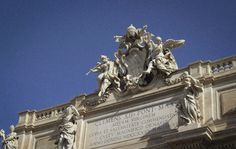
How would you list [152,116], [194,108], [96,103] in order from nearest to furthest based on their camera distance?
[194,108]
[152,116]
[96,103]

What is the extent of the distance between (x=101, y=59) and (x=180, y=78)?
359 cm

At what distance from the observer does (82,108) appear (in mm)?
21875

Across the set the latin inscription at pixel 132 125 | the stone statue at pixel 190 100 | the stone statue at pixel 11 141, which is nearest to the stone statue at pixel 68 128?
the latin inscription at pixel 132 125

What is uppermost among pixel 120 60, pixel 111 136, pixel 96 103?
pixel 120 60

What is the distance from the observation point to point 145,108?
20672 millimetres

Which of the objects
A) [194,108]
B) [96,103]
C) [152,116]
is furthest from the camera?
[96,103]

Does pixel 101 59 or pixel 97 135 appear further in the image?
pixel 101 59

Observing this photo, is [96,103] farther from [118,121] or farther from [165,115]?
[165,115]

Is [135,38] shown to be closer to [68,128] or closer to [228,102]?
[68,128]

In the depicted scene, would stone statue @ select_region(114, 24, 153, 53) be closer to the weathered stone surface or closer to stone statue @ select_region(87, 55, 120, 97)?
stone statue @ select_region(87, 55, 120, 97)

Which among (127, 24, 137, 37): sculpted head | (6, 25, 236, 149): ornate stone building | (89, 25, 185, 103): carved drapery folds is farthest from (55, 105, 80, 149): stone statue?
(127, 24, 137, 37): sculpted head

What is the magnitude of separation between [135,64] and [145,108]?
1.98 meters

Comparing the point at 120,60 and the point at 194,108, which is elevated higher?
the point at 120,60

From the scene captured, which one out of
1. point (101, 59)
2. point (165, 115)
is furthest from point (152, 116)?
point (101, 59)
